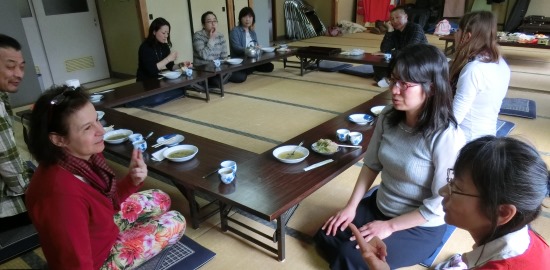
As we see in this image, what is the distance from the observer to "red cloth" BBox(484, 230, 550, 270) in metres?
0.91

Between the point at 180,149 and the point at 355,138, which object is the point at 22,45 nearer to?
the point at 180,149

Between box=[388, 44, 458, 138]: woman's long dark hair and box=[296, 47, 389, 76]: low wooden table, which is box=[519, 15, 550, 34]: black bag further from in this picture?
box=[388, 44, 458, 138]: woman's long dark hair

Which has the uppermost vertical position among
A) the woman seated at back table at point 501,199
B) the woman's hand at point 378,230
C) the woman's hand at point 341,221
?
the woman seated at back table at point 501,199

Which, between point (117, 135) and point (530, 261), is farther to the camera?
point (117, 135)

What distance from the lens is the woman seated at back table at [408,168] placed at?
1494 millimetres

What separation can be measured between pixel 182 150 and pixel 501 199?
5.56 ft

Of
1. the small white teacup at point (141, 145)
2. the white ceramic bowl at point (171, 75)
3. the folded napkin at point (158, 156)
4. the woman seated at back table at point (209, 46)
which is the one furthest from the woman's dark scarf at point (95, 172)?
the woman seated at back table at point (209, 46)

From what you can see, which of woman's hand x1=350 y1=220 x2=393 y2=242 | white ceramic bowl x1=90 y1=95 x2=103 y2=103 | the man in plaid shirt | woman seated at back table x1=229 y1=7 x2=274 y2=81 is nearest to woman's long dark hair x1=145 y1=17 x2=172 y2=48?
white ceramic bowl x1=90 y1=95 x2=103 y2=103

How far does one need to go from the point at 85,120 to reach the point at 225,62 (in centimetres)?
349

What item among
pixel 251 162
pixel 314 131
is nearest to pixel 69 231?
pixel 251 162

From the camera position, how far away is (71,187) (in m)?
1.29

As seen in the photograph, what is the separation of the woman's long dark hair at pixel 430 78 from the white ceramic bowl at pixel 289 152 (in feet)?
2.25

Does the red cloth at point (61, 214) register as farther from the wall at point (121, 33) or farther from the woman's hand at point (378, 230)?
the wall at point (121, 33)

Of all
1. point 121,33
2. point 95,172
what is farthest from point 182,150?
point 121,33
